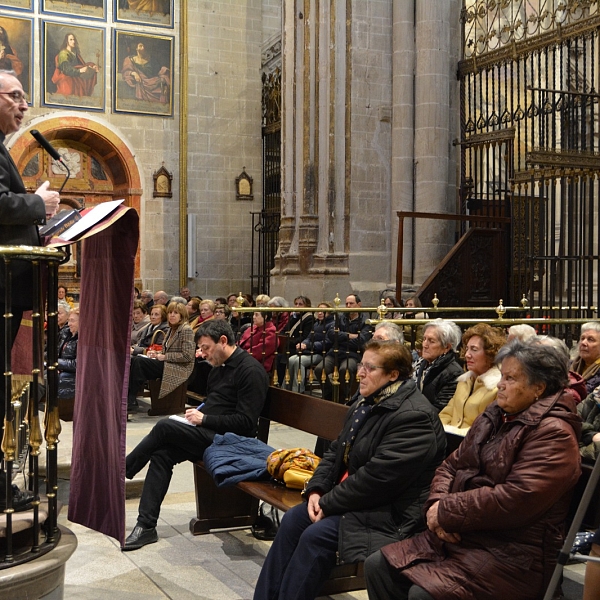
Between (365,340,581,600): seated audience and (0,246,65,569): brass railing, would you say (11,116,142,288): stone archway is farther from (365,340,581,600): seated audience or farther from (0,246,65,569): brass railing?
(365,340,581,600): seated audience

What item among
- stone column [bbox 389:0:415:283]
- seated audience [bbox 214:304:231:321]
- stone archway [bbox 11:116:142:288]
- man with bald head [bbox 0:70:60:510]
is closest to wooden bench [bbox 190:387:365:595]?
man with bald head [bbox 0:70:60:510]

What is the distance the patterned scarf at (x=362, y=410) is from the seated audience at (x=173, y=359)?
4962 millimetres

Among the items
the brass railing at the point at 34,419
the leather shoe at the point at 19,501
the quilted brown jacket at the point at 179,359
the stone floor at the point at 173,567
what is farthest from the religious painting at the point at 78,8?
the leather shoe at the point at 19,501

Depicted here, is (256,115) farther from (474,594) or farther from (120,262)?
(474,594)

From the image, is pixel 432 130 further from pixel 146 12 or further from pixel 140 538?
pixel 140 538

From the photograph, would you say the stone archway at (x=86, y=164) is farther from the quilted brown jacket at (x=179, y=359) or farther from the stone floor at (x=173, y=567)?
the stone floor at (x=173, y=567)

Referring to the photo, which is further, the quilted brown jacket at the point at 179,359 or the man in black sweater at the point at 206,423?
the quilted brown jacket at the point at 179,359

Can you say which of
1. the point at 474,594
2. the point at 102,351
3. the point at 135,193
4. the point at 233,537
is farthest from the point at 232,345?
the point at 135,193

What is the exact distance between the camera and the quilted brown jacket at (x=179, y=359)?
29.1 feet

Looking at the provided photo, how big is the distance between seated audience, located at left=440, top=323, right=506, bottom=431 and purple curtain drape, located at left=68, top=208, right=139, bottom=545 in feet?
5.57

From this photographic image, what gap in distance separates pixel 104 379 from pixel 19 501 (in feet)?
2.30

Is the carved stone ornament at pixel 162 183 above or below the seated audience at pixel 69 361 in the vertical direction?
above

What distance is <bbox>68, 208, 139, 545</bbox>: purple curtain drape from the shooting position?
3.98 meters

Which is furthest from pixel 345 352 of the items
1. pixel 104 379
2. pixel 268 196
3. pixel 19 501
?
pixel 268 196
